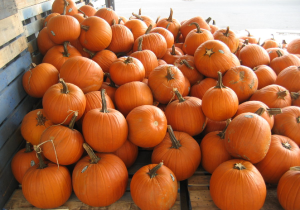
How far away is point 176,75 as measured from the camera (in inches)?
85.4

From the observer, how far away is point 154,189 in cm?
157

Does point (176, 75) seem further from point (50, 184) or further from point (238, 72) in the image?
point (50, 184)

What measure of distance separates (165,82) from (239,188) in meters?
1.09

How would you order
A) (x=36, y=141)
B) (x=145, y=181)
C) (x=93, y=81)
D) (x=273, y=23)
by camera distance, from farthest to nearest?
(x=273, y=23) → (x=93, y=81) → (x=36, y=141) → (x=145, y=181)

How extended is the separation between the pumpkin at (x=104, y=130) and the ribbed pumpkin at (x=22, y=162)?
1.86ft

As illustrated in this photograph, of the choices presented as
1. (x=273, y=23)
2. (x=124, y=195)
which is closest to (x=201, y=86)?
(x=124, y=195)

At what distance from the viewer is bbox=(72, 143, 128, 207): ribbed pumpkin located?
164cm

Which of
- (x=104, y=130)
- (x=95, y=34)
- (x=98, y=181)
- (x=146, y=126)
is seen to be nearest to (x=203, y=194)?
(x=146, y=126)

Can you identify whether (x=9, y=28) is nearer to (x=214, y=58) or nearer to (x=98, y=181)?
(x=98, y=181)

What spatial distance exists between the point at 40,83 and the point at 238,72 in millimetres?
2016

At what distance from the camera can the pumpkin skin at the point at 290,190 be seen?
1521 mm

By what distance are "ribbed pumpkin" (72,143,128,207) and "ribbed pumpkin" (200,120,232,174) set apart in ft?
2.42

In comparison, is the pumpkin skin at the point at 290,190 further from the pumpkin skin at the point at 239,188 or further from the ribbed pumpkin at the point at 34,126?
the ribbed pumpkin at the point at 34,126

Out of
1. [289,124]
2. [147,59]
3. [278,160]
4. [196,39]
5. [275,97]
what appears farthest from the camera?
[196,39]
